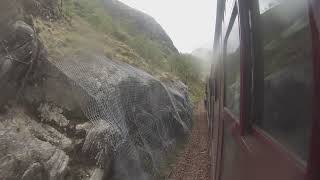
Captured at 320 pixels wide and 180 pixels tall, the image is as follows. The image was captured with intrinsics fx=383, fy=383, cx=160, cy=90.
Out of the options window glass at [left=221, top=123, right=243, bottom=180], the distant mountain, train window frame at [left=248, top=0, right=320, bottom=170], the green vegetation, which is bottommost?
window glass at [left=221, top=123, right=243, bottom=180]

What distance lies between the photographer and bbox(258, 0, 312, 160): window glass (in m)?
1.18

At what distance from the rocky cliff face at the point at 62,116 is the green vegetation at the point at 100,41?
4.62ft

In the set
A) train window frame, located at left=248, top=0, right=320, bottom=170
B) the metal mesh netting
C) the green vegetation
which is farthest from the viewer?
the green vegetation

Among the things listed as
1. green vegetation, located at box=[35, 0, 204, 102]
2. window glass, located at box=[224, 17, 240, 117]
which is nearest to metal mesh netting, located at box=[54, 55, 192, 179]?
green vegetation, located at box=[35, 0, 204, 102]

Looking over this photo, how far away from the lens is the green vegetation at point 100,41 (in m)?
11.5

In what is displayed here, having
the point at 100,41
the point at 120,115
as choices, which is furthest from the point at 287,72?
the point at 100,41

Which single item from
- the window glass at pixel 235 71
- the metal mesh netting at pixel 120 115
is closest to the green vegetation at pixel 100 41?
A: the metal mesh netting at pixel 120 115

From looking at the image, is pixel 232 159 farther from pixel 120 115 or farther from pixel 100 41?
pixel 100 41

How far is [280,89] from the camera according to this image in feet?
4.91

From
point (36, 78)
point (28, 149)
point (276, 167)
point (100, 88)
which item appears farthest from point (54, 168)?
point (276, 167)

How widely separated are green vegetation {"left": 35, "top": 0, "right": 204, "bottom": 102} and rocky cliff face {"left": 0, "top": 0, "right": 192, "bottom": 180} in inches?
55.4

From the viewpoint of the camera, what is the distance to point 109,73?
392 inches

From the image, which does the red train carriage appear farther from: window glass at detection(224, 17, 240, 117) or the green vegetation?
the green vegetation

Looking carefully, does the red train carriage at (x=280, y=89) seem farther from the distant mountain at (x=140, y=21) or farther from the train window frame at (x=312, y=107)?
the distant mountain at (x=140, y=21)
